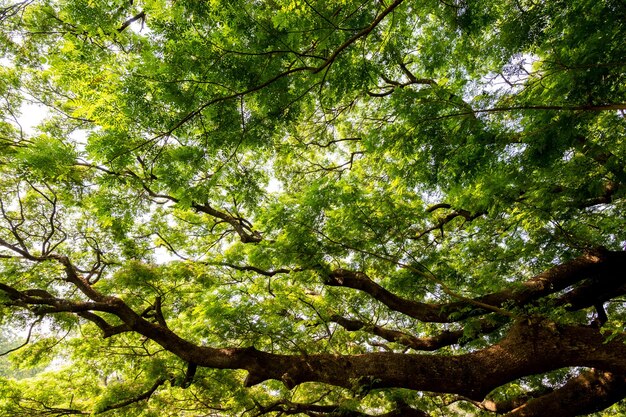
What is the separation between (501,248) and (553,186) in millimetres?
1885

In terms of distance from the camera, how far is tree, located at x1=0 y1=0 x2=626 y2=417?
9.18 feet

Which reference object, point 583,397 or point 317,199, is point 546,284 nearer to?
point 583,397

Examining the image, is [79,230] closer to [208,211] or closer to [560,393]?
[208,211]

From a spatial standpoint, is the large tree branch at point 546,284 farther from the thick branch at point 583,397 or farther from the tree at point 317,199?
the thick branch at point 583,397

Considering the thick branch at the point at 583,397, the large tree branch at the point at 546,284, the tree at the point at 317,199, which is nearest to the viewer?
the tree at the point at 317,199

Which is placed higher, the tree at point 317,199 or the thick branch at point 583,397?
the tree at point 317,199

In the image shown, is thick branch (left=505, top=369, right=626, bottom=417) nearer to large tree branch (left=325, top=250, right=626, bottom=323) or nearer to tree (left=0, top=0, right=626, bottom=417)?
tree (left=0, top=0, right=626, bottom=417)

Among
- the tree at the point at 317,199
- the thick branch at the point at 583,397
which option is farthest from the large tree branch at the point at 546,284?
the thick branch at the point at 583,397

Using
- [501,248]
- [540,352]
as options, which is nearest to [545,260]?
[501,248]

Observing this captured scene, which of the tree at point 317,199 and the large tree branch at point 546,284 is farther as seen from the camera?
the large tree branch at point 546,284

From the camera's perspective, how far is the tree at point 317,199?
280 cm

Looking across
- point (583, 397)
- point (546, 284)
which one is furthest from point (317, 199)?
point (583, 397)

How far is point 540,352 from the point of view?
3.59 meters

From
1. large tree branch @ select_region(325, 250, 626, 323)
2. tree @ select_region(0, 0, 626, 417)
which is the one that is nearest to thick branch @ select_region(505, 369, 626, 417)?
tree @ select_region(0, 0, 626, 417)
